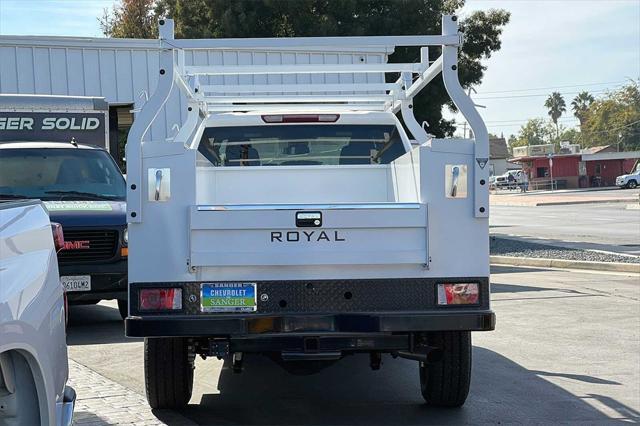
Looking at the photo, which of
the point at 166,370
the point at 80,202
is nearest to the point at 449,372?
the point at 166,370

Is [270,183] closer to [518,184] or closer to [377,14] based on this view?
[377,14]

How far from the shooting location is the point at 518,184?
3174 inches

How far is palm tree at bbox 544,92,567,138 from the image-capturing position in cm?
16538

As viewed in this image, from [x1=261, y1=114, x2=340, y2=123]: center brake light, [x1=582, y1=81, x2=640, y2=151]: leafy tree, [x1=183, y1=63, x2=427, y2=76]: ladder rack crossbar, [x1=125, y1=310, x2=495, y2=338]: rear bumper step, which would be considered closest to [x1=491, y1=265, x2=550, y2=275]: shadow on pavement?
[x1=261, y1=114, x2=340, y2=123]: center brake light

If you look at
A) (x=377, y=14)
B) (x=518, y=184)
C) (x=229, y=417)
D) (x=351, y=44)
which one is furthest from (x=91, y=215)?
(x=518, y=184)

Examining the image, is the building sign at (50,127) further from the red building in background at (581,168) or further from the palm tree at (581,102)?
the palm tree at (581,102)

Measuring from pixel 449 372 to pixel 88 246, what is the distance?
4574 mm

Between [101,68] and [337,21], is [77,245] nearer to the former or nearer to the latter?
[101,68]

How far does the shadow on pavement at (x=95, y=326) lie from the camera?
8691 mm

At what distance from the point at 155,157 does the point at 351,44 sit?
4.78 feet

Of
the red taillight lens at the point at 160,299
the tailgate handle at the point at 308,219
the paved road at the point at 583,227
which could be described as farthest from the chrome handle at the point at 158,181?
the paved road at the point at 583,227

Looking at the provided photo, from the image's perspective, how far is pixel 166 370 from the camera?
18.9 feet

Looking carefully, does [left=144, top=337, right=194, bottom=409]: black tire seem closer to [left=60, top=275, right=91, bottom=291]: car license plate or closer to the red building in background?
[left=60, top=275, right=91, bottom=291]: car license plate

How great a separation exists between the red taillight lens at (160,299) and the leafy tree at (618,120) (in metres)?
125
